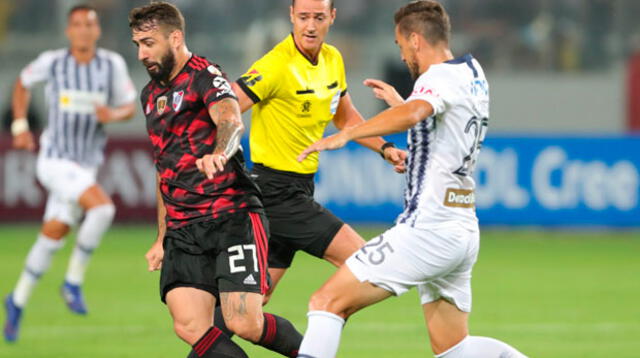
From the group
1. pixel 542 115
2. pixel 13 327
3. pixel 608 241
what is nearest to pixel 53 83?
pixel 13 327

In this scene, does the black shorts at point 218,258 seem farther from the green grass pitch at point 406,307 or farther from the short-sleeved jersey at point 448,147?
the green grass pitch at point 406,307

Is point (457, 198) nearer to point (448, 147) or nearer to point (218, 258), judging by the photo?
point (448, 147)

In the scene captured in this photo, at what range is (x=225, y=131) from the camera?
5.77 m

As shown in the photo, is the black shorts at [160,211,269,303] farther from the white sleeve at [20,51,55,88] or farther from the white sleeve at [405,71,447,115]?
the white sleeve at [20,51,55,88]

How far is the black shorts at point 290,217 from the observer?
7.15 m

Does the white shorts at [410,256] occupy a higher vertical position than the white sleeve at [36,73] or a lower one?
lower

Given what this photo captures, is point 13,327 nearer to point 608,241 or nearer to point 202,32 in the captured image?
point 608,241

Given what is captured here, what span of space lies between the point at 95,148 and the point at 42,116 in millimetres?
12079

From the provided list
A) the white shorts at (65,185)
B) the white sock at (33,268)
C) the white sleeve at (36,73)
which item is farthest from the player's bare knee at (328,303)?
the white sleeve at (36,73)

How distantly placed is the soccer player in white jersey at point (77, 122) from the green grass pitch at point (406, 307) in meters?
0.75

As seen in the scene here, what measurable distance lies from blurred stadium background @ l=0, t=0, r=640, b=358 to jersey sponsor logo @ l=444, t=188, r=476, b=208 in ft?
8.85

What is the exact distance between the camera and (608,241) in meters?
16.0

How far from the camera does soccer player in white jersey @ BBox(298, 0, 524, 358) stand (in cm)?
561

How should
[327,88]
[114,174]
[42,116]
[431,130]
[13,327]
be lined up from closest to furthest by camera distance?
[431,130] < [327,88] < [13,327] < [114,174] < [42,116]
